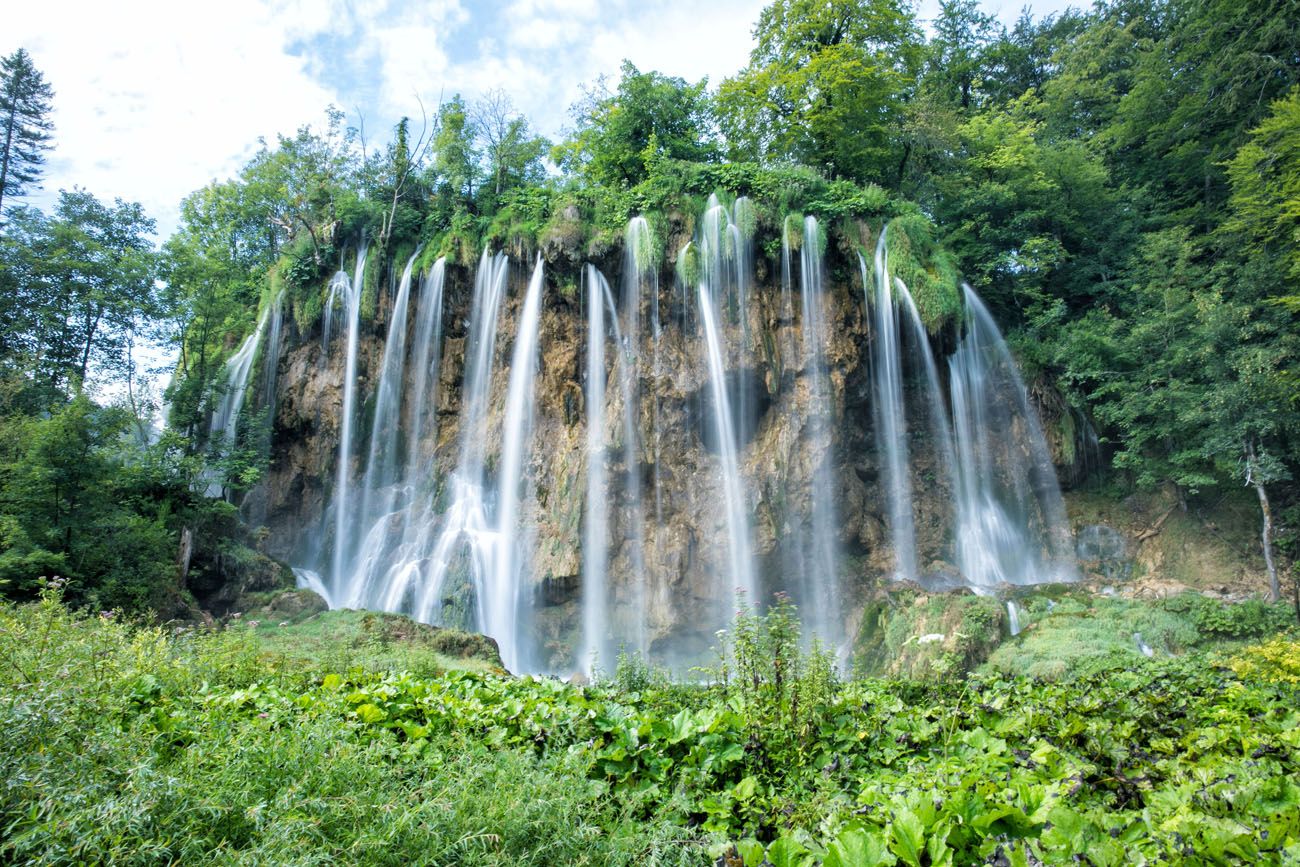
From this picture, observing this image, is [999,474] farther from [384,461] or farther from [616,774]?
[384,461]

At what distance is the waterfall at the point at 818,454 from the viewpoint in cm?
1714

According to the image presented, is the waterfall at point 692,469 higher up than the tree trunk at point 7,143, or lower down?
lower down

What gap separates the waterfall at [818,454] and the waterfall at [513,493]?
26.5 ft

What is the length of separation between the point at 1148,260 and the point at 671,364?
15302 millimetres

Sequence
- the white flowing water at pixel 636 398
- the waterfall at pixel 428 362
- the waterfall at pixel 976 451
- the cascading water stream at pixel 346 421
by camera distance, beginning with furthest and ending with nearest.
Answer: the waterfall at pixel 428 362 < the cascading water stream at pixel 346 421 < the waterfall at pixel 976 451 < the white flowing water at pixel 636 398

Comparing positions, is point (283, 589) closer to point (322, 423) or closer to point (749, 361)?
point (322, 423)

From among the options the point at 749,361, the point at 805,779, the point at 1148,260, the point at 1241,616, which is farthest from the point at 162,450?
the point at 1148,260

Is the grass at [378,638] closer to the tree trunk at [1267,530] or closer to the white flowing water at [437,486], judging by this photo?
the white flowing water at [437,486]

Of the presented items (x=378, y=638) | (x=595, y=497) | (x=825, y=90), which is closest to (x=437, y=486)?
(x=595, y=497)

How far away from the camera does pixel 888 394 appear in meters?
18.7

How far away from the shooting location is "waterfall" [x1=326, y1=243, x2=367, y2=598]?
799 inches

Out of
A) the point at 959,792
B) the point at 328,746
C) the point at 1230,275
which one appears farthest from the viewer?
the point at 1230,275

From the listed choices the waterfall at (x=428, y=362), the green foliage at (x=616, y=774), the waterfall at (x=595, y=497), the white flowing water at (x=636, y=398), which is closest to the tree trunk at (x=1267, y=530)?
the green foliage at (x=616, y=774)

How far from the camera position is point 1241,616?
40.1 ft
